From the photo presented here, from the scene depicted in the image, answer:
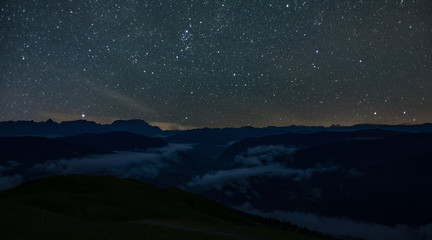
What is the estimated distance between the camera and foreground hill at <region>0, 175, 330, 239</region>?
561 inches

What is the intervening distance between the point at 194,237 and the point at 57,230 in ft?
38.9

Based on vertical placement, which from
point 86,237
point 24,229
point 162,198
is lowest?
point 162,198

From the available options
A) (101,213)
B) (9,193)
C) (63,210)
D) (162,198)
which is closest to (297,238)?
(101,213)

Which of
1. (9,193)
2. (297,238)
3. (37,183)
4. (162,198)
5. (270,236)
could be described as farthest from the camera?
(162,198)

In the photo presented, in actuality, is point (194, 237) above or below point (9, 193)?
above

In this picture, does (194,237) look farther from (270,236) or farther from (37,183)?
(37,183)

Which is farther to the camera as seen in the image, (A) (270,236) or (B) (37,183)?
(B) (37,183)

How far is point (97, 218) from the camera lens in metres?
37.9

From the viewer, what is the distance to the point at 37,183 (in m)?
61.9

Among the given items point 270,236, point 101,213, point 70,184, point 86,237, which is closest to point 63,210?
point 101,213

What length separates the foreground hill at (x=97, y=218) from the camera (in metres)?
14.2

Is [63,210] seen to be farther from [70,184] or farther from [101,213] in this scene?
[70,184]

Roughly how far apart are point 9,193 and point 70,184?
11.6 metres

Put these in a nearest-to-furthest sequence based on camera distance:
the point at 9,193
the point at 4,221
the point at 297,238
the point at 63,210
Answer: the point at 4,221 < the point at 297,238 < the point at 63,210 < the point at 9,193
